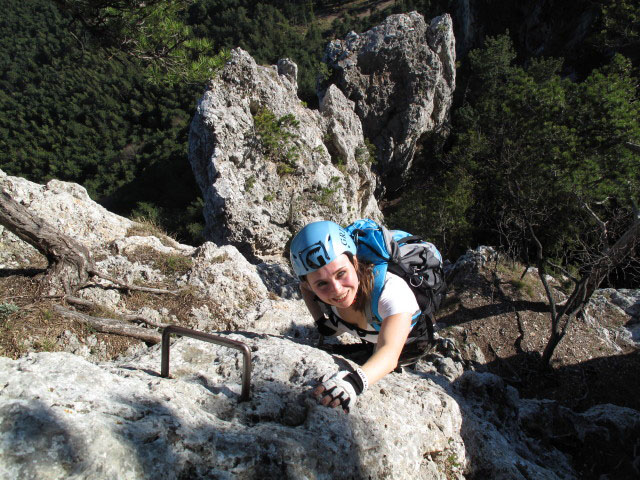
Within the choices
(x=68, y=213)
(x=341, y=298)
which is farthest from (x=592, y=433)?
(x=68, y=213)

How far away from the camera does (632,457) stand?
143 inches

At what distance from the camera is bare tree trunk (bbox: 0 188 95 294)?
3291mm

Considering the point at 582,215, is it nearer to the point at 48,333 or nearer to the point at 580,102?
the point at 580,102

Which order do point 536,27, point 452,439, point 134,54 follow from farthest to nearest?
point 536,27
point 134,54
point 452,439

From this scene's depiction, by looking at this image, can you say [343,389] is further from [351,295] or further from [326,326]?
[326,326]

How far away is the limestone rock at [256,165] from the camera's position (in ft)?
35.1

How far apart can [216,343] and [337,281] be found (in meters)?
0.83

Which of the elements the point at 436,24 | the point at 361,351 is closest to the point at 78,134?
the point at 436,24

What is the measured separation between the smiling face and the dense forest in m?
3.31

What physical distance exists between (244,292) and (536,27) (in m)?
38.7

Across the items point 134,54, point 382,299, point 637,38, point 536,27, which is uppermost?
point 536,27

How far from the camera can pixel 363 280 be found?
7.73ft

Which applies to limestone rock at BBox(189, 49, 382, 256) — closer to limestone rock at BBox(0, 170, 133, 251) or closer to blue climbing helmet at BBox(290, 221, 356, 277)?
limestone rock at BBox(0, 170, 133, 251)

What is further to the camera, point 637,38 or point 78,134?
point 78,134
